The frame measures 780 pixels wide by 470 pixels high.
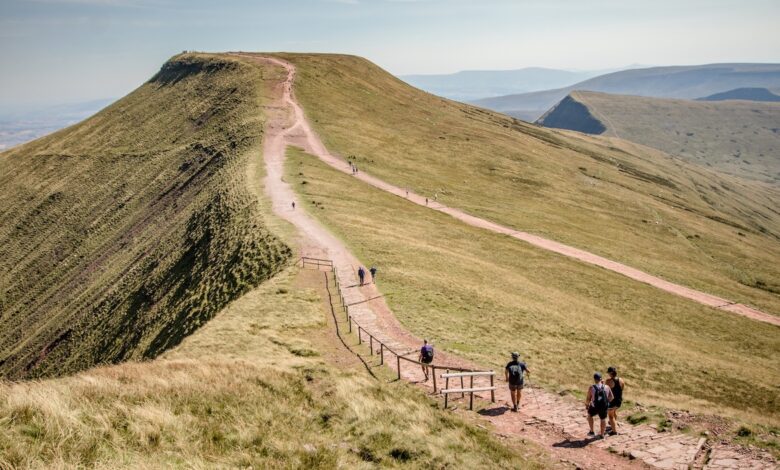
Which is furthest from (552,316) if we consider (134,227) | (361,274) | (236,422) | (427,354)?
(134,227)

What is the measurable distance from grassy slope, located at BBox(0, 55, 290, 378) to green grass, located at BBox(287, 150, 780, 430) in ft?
37.1

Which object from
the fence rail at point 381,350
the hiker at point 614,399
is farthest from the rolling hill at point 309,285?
the hiker at point 614,399

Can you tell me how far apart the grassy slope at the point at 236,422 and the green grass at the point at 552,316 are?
881 cm

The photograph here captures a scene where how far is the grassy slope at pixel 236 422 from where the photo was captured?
1118 centimetres

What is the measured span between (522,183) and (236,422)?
268 feet

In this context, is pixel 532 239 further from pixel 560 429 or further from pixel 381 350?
pixel 560 429

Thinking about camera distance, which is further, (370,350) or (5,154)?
(5,154)

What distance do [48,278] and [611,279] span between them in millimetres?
77068

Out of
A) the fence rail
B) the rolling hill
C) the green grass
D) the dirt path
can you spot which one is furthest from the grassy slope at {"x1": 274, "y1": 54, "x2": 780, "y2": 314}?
the fence rail

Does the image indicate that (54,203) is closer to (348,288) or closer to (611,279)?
(348,288)

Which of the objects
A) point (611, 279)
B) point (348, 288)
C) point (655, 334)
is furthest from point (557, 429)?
point (611, 279)

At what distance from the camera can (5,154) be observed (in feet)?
427

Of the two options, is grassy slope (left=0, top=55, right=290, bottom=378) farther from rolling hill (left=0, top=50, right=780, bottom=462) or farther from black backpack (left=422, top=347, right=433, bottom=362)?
black backpack (left=422, top=347, right=433, bottom=362)

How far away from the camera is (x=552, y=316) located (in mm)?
35375
